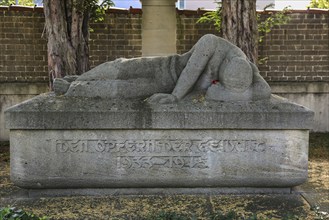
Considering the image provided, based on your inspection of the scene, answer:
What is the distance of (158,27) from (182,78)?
220 inches

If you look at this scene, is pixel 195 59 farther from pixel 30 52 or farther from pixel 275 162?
pixel 30 52

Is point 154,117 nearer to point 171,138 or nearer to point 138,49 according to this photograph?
point 171,138

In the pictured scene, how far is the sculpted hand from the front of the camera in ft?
14.8

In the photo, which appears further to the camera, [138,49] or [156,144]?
[138,49]

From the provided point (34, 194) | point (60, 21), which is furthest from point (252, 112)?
point (60, 21)

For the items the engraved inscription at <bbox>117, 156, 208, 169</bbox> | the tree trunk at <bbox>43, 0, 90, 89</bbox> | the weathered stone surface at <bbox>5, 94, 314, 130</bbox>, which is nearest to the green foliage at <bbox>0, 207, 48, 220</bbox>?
the weathered stone surface at <bbox>5, 94, 314, 130</bbox>

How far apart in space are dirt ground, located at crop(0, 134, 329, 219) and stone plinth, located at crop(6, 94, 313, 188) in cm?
15

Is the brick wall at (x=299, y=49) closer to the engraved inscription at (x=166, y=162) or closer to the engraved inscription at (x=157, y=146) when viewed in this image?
the engraved inscription at (x=157, y=146)

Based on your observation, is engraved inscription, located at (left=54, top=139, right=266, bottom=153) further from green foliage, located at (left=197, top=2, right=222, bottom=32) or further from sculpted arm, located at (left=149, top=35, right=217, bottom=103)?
green foliage, located at (left=197, top=2, right=222, bottom=32)

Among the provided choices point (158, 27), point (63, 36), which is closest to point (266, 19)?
point (158, 27)

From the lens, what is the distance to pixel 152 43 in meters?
10.0

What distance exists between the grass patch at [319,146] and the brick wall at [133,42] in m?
1.31

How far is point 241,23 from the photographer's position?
7.68 meters

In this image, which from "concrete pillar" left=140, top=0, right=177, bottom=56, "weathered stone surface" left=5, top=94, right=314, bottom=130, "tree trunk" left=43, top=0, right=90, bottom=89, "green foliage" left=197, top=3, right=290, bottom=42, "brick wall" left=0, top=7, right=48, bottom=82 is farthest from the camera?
"concrete pillar" left=140, top=0, right=177, bottom=56
